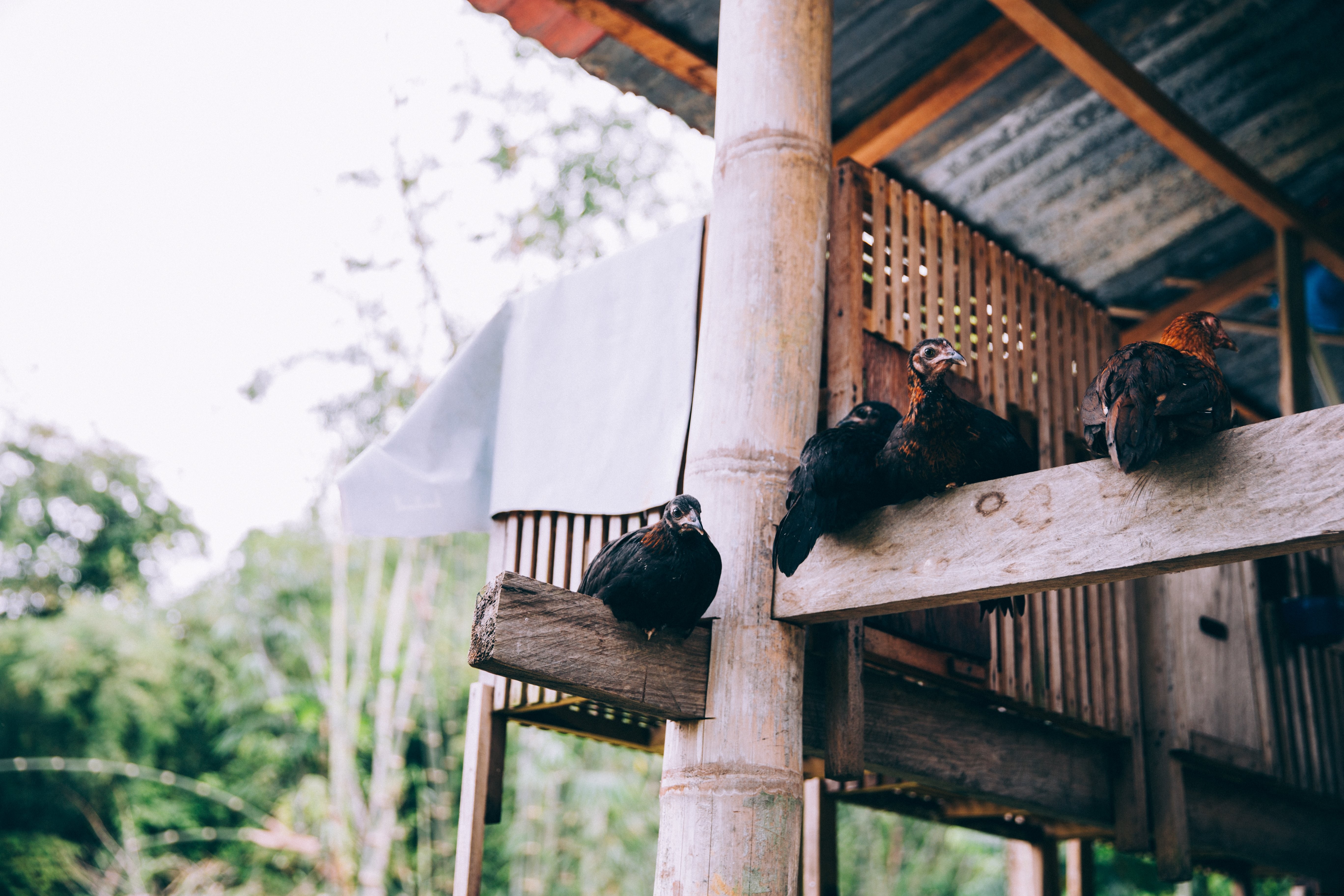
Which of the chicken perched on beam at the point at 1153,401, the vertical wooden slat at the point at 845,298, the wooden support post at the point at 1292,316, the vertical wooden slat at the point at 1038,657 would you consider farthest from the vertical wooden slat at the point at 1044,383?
the chicken perched on beam at the point at 1153,401

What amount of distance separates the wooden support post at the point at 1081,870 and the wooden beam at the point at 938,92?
12.0ft

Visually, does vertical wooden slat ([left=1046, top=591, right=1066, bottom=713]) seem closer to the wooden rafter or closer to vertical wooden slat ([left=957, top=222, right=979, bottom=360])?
vertical wooden slat ([left=957, top=222, right=979, bottom=360])

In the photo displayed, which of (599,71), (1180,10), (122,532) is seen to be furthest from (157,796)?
(1180,10)

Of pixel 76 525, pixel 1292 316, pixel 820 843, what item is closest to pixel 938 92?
pixel 1292 316

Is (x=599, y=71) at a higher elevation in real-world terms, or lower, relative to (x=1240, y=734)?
higher

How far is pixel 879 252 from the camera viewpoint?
387 centimetres

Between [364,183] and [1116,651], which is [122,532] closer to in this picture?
[364,183]

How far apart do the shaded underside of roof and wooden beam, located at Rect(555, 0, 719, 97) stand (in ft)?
0.15

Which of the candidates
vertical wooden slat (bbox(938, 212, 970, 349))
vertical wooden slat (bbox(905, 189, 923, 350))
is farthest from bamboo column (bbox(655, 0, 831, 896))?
vertical wooden slat (bbox(938, 212, 970, 349))

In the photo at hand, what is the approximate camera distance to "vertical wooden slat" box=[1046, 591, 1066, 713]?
4117mm

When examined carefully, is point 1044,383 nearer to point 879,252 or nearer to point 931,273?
point 931,273

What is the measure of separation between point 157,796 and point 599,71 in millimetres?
9460

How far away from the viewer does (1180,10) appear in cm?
500

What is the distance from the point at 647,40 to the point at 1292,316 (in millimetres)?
3452
